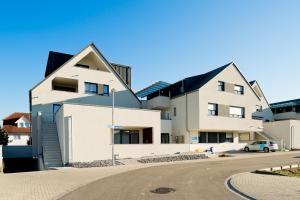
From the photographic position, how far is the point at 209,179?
12977 mm

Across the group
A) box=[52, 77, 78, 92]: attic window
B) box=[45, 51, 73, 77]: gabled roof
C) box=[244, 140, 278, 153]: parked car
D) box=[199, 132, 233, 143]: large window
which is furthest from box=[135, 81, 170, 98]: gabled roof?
box=[244, 140, 278, 153]: parked car

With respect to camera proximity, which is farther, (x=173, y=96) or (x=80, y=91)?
(x=173, y=96)

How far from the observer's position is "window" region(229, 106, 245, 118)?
34.0 m

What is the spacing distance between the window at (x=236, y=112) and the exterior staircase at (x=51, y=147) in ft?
71.8

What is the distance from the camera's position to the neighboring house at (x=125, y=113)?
21391 millimetres

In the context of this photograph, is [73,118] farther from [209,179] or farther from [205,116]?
[205,116]

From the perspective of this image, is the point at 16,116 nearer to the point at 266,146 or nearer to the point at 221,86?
the point at 221,86

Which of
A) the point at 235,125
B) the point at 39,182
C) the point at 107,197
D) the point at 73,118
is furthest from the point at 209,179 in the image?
the point at 235,125

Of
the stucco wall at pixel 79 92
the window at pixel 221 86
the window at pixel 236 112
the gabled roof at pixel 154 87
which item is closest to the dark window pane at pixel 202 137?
the window at pixel 236 112

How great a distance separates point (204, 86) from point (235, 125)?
7208 millimetres

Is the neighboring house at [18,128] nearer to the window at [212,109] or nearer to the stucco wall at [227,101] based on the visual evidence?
the stucco wall at [227,101]

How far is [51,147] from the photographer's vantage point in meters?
22.0

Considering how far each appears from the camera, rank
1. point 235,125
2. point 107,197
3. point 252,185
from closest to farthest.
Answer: point 107,197
point 252,185
point 235,125

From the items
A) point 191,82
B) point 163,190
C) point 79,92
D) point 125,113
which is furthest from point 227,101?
point 163,190
